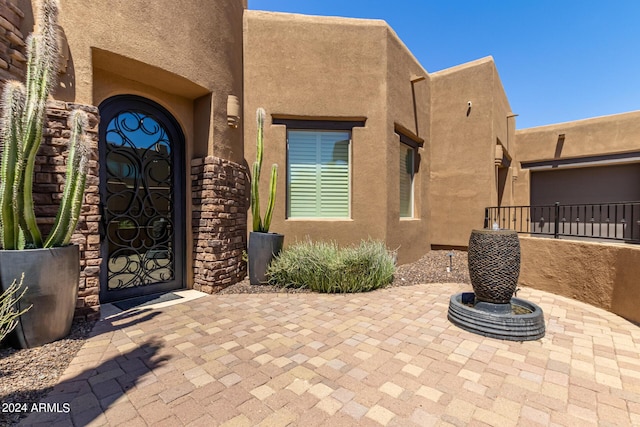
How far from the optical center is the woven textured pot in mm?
3764

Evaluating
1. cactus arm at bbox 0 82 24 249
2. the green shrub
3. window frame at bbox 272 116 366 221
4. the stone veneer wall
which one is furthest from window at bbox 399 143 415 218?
cactus arm at bbox 0 82 24 249

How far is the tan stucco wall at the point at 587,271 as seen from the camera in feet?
14.1

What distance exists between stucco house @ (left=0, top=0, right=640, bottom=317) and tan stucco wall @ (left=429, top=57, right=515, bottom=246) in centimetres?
4

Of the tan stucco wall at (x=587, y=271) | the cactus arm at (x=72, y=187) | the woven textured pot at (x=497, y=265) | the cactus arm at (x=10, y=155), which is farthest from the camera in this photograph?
the tan stucco wall at (x=587, y=271)

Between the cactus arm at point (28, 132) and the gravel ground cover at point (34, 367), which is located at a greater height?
the cactus arm at point (28, 132)

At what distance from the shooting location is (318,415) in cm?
219

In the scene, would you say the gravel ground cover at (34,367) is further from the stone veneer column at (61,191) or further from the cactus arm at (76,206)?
the cactus arm at (76,206)

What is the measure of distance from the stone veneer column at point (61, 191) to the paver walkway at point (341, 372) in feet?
1.72

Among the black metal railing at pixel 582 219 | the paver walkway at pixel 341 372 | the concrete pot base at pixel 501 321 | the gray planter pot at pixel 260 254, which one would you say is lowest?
the paver walkway at pixel 341 372

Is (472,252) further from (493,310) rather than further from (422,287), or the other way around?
(422,287)

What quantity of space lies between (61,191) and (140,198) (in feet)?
4.39

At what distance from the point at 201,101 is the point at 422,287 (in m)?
5.77

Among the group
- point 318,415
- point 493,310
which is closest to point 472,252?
point 493,310

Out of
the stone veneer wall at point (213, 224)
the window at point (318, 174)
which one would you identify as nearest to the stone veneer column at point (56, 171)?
the stone veneer wall at point (213, 224)
